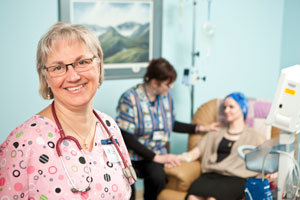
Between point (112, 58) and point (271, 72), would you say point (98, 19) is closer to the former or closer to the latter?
point (112, 58)

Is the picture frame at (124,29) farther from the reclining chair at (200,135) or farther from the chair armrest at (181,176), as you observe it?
the chair armrest at (181,176)

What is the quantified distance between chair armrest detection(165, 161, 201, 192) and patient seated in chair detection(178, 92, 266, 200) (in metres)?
0.06

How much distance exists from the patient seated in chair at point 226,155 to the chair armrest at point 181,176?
6cm

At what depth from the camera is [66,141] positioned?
1.56 metres

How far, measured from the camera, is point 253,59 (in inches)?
180

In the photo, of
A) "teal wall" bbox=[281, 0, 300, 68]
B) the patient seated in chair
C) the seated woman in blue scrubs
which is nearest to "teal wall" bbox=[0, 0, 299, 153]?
"teal wall" bbox=[281, 0, 300, 68]

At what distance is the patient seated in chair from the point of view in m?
3.03

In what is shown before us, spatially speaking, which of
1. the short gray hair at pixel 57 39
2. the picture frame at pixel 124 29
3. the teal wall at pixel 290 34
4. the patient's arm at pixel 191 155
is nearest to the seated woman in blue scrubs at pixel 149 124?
the patient's arm at pixel 191 155

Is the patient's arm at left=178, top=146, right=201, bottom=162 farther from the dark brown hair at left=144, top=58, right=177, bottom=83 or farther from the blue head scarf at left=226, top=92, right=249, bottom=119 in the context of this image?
the dark brown hair at left=144, top=58, right=177, bottom=83

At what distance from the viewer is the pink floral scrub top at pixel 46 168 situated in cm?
140

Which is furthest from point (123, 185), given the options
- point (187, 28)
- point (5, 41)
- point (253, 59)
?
point (253, 59)

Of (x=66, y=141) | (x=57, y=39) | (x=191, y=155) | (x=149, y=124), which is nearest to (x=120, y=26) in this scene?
(x=149, y=124)

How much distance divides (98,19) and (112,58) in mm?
368

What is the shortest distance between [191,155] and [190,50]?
3.89 ft
